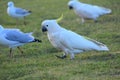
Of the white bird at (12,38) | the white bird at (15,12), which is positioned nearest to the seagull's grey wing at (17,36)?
the white bird at (12,38)

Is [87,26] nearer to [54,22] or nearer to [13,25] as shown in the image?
[13,25]

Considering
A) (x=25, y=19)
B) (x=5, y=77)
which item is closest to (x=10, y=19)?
(x=25, y=19)


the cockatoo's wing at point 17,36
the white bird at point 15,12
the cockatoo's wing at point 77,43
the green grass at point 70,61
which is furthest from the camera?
the white bird at point 15,12

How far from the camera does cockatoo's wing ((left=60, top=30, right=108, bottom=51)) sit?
31.4 ft

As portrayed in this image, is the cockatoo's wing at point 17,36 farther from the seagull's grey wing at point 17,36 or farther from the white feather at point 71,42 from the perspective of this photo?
the white feather at point 71,42

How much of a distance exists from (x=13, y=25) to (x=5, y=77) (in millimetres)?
8243

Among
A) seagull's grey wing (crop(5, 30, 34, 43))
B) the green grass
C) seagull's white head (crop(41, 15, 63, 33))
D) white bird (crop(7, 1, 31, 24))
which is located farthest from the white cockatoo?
white bird (crop(7, 1, 31, 24))

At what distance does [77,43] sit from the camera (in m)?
9.66

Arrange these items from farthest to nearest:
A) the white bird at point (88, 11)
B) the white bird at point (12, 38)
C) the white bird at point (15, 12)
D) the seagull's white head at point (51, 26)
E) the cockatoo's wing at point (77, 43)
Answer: the white bird at point (15, 12), the white bird at point (88, 11), the white bird at point (12, 38), the seagull's white head at point (51, 26), the cockatoo's wing at point (77, 43)

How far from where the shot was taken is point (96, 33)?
13.2 metres

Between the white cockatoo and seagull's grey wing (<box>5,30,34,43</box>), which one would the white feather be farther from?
seagull's grey wing (<box>5,30,34,43</box>)

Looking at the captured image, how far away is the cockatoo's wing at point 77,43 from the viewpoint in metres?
9.58

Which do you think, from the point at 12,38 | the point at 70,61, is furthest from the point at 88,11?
the point at 70,61

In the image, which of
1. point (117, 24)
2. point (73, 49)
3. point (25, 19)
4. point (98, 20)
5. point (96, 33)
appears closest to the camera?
point (73, 49)
